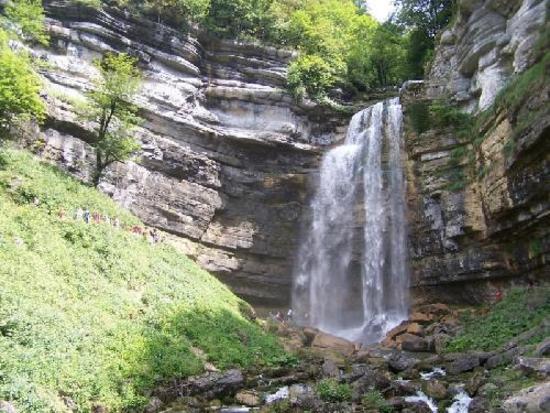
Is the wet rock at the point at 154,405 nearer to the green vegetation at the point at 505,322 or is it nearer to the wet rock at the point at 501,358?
the wet rock at the point at 501,358

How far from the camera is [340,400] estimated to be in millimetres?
12023

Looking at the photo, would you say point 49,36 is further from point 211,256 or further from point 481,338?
point 481,338

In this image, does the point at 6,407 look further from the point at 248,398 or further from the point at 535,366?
the point at 535,366

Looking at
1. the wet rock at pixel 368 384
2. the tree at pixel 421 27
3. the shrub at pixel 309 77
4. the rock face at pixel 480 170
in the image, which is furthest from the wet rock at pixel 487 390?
the tree at pixel 421 27

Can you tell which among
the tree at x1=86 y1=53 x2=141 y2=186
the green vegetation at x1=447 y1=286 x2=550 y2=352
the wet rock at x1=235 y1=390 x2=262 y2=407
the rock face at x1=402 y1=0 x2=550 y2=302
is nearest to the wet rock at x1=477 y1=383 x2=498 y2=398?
the green vegetation at x1=447 y1=286 x2=550 y2=352

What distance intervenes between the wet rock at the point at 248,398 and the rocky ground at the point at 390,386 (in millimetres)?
21

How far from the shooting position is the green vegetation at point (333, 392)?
39.6ft

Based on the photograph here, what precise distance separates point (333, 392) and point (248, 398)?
228 centimetres

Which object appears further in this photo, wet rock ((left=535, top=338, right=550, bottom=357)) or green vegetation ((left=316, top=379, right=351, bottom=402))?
green vegetation ((left=316, top=379, right=351, bottom=402))

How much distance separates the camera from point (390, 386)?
41.1 feet

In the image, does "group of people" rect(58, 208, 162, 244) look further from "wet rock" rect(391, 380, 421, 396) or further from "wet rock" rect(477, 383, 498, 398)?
"wet rock" rect(477, 383, 498, 398)

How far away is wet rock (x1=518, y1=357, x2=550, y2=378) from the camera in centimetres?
1029

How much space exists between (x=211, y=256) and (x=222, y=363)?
45.9 ft

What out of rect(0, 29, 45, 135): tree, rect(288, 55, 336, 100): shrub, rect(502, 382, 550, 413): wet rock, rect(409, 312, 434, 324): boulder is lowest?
rect(502, 382, 550, 413): wet rock
